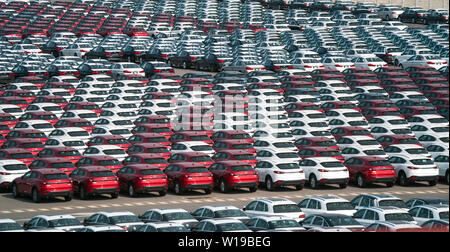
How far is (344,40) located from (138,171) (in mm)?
44046

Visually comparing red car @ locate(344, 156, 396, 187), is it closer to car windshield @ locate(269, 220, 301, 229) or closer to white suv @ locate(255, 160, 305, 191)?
white suv @ locate(255, 160, 305, 191)

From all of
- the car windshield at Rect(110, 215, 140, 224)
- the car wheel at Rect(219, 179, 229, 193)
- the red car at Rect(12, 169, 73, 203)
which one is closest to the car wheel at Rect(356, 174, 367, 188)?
the car wheel at Rect(219, 179, 229, 193)

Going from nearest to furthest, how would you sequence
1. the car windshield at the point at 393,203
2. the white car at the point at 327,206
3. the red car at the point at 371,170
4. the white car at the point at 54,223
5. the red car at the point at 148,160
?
the white car at the point at 54,223 → the white car at the point at 327,206 → the car windshield at the point at 393,203 → the red car at the point at 371,170 → the red car at the point at 148,160

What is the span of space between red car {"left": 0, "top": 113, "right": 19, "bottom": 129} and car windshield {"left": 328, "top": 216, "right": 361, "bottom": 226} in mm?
29385

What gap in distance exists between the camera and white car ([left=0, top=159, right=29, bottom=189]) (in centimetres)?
3906

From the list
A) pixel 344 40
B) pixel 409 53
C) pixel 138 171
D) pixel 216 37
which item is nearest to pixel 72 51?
pixel 216 37

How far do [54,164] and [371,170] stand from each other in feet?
44.3

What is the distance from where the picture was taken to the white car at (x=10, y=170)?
39062 millimetres

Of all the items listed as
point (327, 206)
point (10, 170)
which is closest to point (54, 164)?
point (10, 170)

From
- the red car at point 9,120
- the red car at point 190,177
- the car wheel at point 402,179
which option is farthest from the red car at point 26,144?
the car wheel at point 402,179

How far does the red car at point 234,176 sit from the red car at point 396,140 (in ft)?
27.0

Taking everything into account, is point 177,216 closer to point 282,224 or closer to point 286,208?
point 286,208

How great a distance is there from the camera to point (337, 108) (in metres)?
51.3

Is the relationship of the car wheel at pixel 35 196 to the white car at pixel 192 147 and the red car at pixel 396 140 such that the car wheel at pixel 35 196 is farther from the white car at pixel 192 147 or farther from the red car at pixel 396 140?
the red car at pixel 396 140
